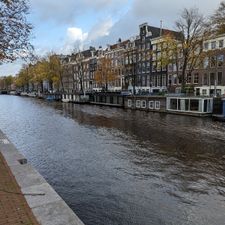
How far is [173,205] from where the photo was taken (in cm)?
1124

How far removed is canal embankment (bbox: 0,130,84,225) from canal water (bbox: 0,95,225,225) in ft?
6.32

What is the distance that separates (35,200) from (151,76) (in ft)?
221

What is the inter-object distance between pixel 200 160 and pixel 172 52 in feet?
Result: 123

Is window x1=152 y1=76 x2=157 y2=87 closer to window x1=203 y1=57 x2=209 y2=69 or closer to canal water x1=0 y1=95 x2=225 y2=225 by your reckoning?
window x1=203 y1=57 x2=209 y2=69

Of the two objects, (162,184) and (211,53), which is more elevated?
(211,53)

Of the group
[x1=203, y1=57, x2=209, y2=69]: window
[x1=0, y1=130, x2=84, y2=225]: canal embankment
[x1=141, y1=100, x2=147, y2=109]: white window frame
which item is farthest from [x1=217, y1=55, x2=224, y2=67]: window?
[x1=0, y1=130, x2=84, y2=225]: canal embankment

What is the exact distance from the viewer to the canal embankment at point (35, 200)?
7.18 metres

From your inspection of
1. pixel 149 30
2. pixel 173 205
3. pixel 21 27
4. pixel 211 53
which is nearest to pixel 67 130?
pixel 21 27

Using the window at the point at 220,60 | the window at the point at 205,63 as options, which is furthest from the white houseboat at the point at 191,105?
the window at the point at 205,63

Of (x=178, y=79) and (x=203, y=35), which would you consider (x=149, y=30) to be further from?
(x=203, y=35)

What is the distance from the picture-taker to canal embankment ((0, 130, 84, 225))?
718 cm

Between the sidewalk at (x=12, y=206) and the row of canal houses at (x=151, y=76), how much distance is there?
35136mm

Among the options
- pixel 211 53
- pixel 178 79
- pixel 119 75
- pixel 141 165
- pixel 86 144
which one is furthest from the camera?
pixel 119 75

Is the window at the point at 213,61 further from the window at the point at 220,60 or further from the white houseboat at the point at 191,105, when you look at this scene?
the white houseboat at the point at 191,105
